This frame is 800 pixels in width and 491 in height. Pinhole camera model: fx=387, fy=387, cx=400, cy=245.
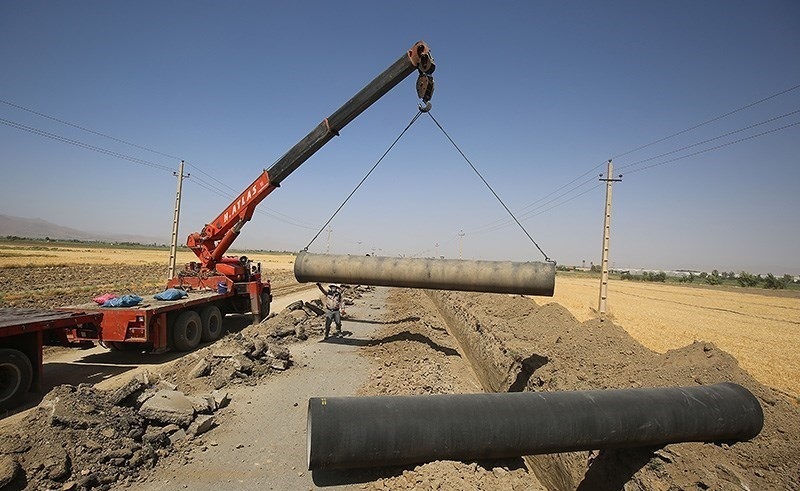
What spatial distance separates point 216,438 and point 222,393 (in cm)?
138

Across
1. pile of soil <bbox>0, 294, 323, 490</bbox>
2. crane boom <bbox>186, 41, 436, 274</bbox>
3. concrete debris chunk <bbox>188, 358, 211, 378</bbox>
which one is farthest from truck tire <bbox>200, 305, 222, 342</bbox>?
pile of soil <bbox>0, 294, 323, 490</bbox>

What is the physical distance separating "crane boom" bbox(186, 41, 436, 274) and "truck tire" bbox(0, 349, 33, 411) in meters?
5.98

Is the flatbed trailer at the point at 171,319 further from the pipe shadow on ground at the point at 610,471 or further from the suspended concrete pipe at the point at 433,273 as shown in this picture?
the pipe shadow on ground at the point at 610,471

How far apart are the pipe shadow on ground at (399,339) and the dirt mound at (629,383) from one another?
3.62 feet

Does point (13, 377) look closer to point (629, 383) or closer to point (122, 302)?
point (122, 302)

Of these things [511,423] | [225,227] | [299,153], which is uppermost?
[299,153]

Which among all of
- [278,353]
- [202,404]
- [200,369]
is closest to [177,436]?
[202,404]

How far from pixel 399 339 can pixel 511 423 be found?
923 cm

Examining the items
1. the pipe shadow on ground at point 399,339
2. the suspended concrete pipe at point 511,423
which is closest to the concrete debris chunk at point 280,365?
the pipe shadow on ground at point 399,339

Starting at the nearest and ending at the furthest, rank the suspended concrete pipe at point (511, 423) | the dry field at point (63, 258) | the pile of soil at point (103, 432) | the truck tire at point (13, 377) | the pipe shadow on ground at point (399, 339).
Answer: the suspended concrete pipe at point (511, 423)
the pile of soil at point (103, 432)
the truck tire at point (13, 377)
the pipe shadow on ground at point (399, 339)
the dry field at point (63, 258)

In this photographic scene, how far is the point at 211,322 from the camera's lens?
1147 cm

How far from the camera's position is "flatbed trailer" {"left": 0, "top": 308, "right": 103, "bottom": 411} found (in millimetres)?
6238

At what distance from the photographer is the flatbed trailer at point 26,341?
624 cm

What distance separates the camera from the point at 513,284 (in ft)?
23.6
